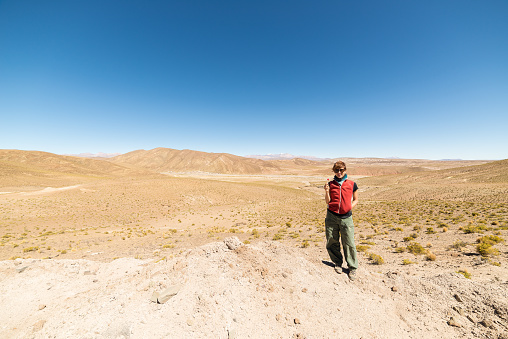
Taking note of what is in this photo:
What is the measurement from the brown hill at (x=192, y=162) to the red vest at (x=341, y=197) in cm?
13698

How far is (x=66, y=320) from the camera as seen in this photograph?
338 centimetres

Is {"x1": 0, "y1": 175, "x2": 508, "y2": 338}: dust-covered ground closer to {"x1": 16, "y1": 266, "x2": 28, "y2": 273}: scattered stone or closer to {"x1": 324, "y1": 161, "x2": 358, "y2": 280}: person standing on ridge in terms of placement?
{"x1": 16, "y1": 266, "x2": 28, "y2": 273}: scattered stone

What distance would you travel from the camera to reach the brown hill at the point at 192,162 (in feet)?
478

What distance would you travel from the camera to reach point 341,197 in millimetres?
4371

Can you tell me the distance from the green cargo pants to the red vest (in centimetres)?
22

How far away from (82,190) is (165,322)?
4007 cm

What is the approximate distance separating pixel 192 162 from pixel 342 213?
158 meters

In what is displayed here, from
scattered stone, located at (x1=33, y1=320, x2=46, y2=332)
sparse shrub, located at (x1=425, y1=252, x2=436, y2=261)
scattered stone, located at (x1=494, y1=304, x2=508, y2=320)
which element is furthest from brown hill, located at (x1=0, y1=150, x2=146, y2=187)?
scattered stone, located at (x1=494, y1=304, x2=508, y2=320)

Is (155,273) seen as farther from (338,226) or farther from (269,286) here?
(338,226)

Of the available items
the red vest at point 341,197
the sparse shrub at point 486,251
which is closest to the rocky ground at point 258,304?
the red vest at point 341,197

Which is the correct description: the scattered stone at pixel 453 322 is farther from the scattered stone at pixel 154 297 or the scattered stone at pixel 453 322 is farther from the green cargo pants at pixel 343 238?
the scattered stone at pixel 154 297

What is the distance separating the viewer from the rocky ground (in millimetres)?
3170

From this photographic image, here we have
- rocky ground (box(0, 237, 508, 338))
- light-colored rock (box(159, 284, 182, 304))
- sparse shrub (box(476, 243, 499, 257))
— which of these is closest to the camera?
rocky ground (box(0, 237, 508, 338))

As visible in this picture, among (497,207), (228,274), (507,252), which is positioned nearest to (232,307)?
(228,274)
